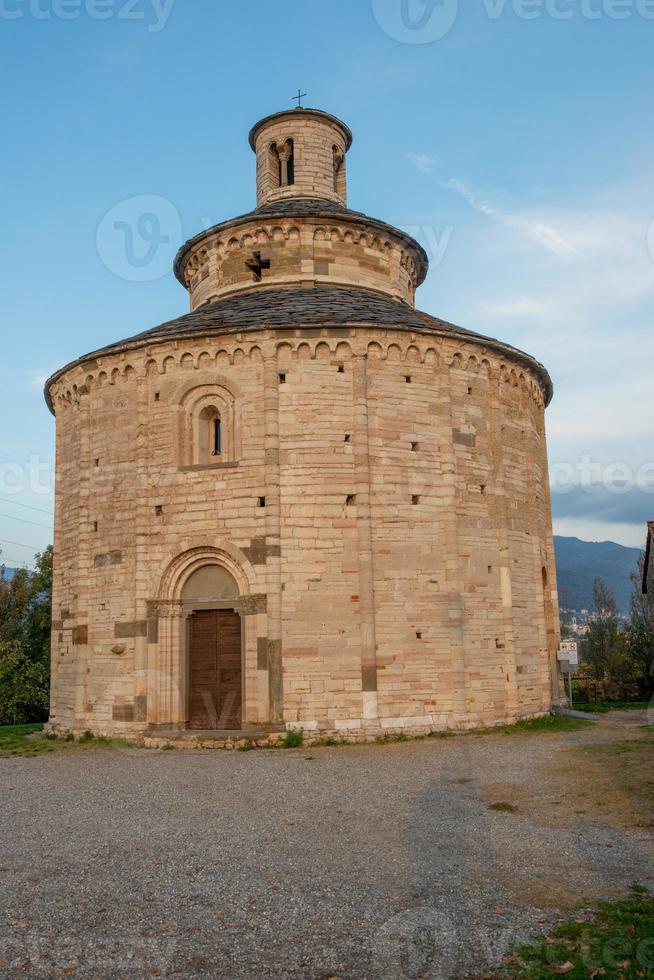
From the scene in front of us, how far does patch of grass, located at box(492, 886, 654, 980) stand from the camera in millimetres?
5152

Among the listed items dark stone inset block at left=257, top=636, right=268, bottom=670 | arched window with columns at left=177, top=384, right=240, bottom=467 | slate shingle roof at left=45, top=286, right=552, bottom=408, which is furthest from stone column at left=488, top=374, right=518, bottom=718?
arched window with columns at left=177, top=384, right=240, bottom=467

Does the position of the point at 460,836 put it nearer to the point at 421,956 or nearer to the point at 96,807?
the point at 421,956

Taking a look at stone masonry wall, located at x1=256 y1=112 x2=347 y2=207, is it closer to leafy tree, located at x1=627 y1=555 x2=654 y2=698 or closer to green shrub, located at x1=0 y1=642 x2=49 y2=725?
green shrub, located at x1=0 y1=642 x2=49 y2=725

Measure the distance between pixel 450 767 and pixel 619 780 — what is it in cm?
263

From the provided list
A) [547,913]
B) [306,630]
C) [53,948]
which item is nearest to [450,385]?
[306,630]

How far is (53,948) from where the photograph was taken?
5773 millimetres

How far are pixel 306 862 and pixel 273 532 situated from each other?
29.0 feet

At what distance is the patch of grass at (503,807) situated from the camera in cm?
973

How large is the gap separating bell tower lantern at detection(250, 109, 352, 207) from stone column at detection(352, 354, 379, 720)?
31.0 feet

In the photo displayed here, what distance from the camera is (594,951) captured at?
5.45 meters

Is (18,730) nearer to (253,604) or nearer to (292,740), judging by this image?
(253,604)

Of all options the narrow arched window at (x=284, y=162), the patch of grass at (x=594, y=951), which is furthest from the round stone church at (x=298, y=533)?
the patch of grass at (x=594, y=951)

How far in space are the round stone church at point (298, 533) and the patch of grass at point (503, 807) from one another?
556 cm

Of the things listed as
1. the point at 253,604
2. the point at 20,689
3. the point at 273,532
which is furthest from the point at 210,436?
the point at 20,689
